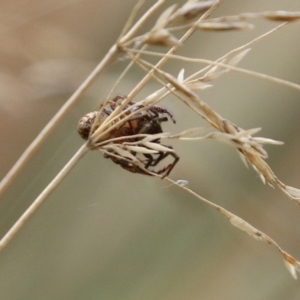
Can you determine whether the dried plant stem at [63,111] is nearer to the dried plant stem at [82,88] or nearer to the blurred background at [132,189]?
the dried plant stem at [82,88]

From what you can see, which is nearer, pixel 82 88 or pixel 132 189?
pixel 82 88

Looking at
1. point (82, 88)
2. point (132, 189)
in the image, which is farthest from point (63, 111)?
point (132, 189)

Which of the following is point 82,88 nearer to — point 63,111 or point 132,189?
point 63,111

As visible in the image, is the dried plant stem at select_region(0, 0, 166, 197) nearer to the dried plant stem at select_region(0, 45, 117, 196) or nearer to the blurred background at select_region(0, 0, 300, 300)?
the dried plant stem at select_region(0, 45, 117, 196)

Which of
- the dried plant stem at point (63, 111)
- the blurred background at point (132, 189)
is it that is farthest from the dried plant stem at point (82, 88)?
the blurred background at point (132, 189)

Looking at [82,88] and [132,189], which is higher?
[82,88]

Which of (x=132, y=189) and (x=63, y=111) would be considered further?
(x=132, y=189)

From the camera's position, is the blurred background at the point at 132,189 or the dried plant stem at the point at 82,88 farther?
the blurred background at the point at 132,189

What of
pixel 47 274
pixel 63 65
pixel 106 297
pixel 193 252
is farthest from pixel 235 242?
pixel 63 65
